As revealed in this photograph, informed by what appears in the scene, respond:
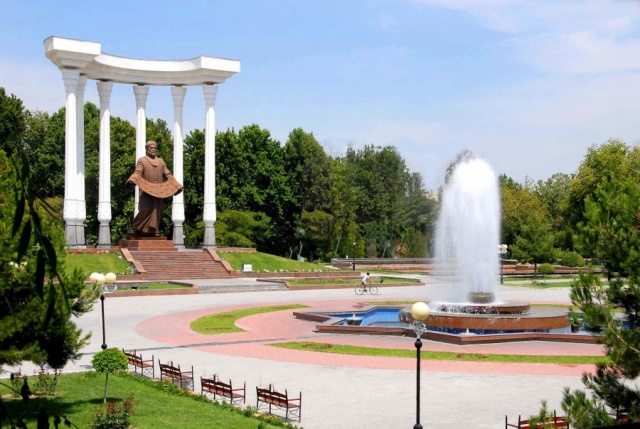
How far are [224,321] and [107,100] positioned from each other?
30.7m

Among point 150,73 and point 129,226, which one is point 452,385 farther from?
point 129,226

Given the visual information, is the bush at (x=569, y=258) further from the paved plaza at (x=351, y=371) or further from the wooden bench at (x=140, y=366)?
the wooden bench at (x=140, y=366)

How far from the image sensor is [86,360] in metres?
19.8

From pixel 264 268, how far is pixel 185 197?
17.3m

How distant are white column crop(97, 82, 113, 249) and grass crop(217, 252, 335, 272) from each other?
813 cm

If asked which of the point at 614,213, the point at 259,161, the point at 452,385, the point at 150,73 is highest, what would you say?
the point at 150,73

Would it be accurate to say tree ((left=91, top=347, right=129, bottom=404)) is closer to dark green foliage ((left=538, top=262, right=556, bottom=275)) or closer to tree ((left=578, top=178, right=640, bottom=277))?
tree ((left=578, top=178, right=640, bottom=277))

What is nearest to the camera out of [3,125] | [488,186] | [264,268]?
[488,186]

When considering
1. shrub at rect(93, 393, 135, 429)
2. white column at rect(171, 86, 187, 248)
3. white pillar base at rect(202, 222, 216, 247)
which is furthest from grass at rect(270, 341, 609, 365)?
white column at rect(171, 86, 187, 248)

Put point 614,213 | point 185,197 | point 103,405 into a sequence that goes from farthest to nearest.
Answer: point 185,197, point 103,405, point 614,213

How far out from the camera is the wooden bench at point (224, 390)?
15.1m

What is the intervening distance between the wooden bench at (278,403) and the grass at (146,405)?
419 mm

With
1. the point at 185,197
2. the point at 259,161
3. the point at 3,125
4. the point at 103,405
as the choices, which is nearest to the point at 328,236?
the point at 259,161

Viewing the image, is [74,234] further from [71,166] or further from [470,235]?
[470,235]
